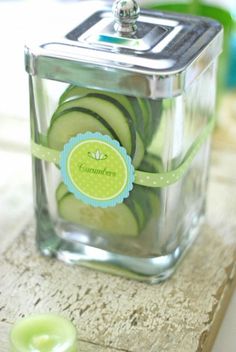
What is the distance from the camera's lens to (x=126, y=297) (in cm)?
62

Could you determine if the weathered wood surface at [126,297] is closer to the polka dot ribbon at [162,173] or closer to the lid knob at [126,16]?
the polka dot ribbon at [162,173]

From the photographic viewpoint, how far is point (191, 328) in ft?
1.92

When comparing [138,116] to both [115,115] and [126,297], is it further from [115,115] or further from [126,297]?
[126,297]

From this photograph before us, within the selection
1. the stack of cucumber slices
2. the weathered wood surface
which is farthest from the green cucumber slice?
the weathered wood surface

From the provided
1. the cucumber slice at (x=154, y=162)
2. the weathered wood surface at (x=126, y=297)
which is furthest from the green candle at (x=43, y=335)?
the cucumber slice at (x=154, y=162)

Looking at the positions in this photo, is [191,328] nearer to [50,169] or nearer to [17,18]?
[50,169]

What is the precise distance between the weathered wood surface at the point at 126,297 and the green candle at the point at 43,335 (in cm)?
3

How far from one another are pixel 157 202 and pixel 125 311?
9 cm

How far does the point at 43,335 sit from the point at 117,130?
155mm

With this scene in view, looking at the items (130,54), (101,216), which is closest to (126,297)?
(101,216)

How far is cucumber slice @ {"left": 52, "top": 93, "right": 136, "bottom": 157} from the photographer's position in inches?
22.6

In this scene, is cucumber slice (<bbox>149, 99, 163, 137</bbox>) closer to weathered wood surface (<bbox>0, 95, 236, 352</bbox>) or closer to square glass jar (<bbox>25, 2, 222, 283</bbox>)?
square glass jar (<bbox>25, 2, 222, 283</bbox>)

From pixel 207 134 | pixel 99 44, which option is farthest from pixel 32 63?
pixel 207 134

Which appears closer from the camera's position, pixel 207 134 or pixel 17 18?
pixel 207 134
